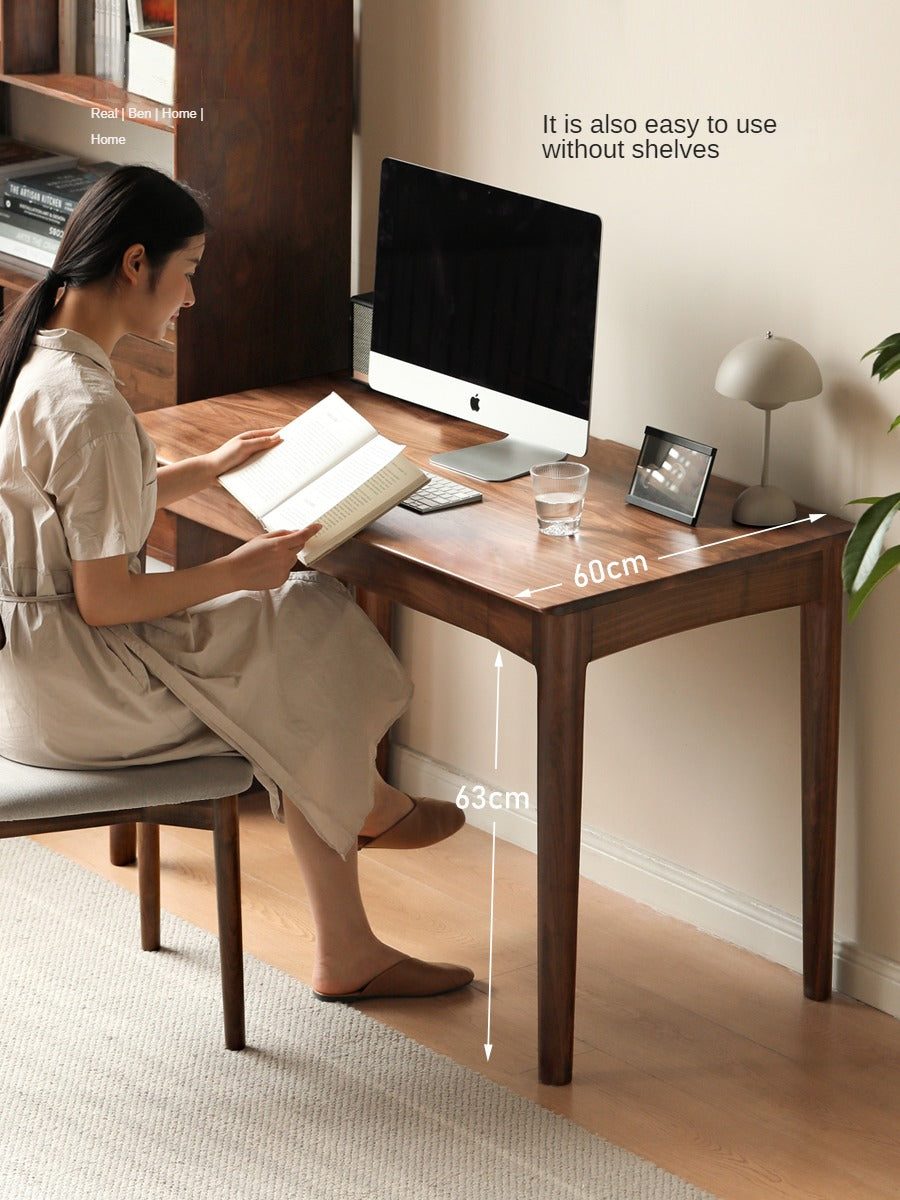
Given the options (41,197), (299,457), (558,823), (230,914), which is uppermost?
(41,197)

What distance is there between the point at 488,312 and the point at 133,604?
770 mm

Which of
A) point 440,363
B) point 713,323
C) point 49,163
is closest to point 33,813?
point 440,363

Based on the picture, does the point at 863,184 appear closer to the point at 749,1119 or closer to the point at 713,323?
the point at 713,323

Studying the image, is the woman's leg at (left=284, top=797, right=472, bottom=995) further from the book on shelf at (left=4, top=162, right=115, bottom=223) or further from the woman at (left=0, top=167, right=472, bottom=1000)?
the book on shelf at (left=4, top=162, right=115, bottom=223)

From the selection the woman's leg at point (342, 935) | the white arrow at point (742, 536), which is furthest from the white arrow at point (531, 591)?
the woman's leg at point (342, 935)

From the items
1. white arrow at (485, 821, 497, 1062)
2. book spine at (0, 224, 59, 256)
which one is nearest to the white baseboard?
white arrow at (485, 821, 497, 1062)

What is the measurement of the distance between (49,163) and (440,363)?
4.08 ft

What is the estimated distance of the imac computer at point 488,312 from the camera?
98.8 inches

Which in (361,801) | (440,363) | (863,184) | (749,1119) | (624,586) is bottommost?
(749,1119)

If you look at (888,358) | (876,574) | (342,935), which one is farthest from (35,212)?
(876,574)

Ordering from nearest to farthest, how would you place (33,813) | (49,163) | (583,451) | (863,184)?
(33,813), (863,184), (583,451), (49,163)

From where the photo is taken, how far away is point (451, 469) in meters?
2.65

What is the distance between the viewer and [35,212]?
3369 mm

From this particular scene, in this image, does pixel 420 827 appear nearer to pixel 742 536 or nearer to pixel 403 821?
pixel 403 821
